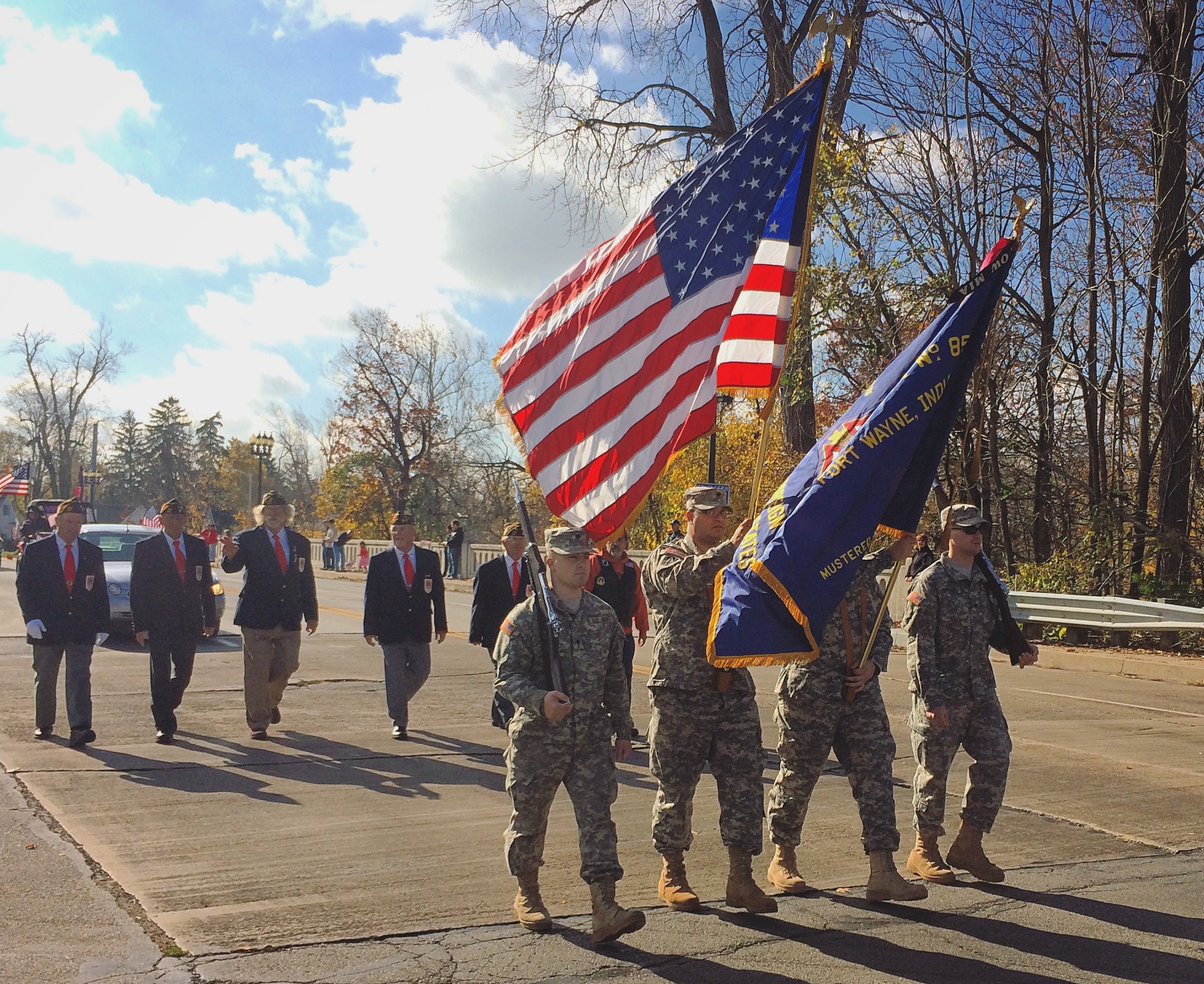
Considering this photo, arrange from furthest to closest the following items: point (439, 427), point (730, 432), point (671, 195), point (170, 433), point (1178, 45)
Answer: point (170, 433)
point (439, 427)
point (730, 432)
point (1178, 45)
point (671, 195)

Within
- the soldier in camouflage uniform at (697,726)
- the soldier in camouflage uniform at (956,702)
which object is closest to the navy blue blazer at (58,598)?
the soldier in camouflage uniform at (697,726)

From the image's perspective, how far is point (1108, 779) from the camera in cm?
859

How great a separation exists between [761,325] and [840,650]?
2.06 m

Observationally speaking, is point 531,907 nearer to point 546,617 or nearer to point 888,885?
point 546,617

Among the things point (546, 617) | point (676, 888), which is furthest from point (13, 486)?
point (676, 888)

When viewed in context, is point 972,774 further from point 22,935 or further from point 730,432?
point 730,432

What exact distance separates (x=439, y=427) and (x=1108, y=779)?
47304mm

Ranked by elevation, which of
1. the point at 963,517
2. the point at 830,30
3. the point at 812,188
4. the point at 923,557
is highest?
the point at 830,30

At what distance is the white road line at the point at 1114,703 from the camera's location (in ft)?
39.1

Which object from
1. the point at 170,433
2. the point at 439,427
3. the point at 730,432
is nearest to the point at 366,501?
the point at 439,427

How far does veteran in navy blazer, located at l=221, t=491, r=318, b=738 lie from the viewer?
10078 mm

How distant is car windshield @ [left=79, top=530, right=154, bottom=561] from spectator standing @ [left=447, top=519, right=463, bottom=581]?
63.3 ft

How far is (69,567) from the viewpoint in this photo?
32.4 feet

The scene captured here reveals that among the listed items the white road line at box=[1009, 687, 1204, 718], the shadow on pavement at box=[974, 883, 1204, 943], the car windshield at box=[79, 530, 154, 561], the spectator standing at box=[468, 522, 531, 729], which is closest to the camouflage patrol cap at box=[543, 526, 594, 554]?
the shadow on pavement at box=[974, 883, 1204, 943]
